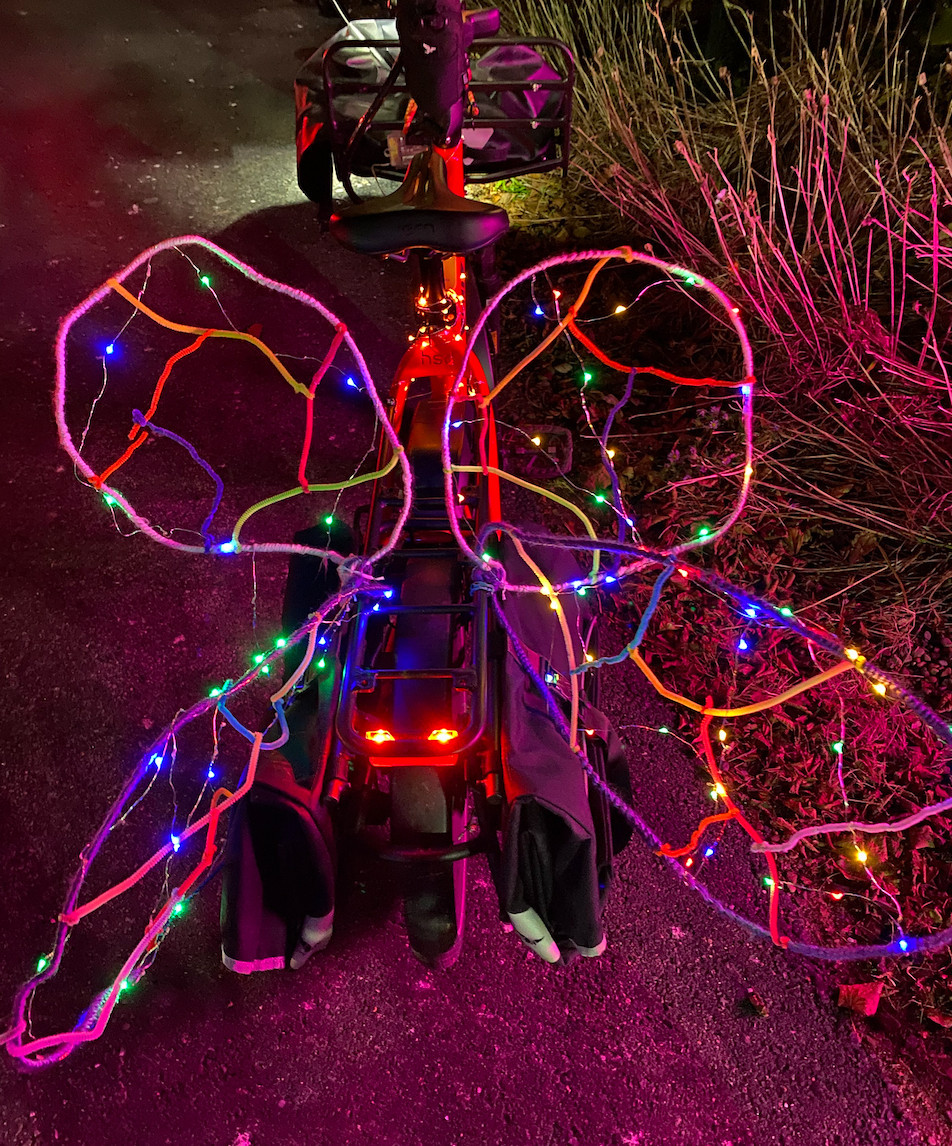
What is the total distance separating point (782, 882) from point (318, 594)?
1736 mm

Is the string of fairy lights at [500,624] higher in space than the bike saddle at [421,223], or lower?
lower

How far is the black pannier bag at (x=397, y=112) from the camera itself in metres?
2.95

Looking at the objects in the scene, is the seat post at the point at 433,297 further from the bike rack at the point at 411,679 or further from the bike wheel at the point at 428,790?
the bike rack at the point at 411,679

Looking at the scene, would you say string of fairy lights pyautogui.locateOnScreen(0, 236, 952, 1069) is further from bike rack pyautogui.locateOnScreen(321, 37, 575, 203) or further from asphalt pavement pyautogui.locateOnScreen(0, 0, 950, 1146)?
bike rack pyautogui.locateOnScreen(321, 37, 575, 203)

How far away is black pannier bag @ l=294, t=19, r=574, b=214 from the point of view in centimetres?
295

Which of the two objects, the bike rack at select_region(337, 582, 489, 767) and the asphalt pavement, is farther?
the asphalt pavement

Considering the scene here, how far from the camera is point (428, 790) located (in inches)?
65.7

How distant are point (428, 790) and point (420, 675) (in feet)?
1.03

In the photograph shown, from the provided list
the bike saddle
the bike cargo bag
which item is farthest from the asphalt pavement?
the bike saddle

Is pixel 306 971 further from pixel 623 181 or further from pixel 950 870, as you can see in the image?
pixel 623 181

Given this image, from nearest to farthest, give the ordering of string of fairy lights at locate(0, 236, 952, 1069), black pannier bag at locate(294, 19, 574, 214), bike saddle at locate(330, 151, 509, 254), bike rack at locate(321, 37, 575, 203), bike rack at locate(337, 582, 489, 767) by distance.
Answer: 1. string of fairy lights at locate(0, 236, 952, 1069)
2. bike rack at locate(337, 582, 489, 767)
3. bike saddle at locate(330, 151, 509, 254)
4. bike rack at locate(321, 37, 575, 203)
5. black pannier bag at locate(294, 19, 574, 214)

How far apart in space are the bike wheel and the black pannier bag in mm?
2002

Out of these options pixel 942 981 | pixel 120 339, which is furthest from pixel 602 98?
pixel 942 981

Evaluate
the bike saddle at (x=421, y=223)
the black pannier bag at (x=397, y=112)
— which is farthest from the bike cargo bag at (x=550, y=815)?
the black pannier bag at (x=397, y=112)
